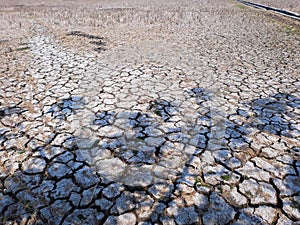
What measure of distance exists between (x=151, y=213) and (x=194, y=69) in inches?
160

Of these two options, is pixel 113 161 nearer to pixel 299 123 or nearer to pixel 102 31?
pixel 299 123

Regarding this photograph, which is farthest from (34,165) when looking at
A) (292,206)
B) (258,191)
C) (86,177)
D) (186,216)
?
(292,206)

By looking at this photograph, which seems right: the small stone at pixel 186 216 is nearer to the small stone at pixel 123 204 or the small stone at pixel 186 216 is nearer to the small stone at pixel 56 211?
the small stone at pixel 123 204

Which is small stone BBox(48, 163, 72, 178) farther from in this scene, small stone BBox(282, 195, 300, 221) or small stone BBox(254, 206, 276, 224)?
small stone BBox(282, 195, 300, 221)

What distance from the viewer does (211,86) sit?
4.77m

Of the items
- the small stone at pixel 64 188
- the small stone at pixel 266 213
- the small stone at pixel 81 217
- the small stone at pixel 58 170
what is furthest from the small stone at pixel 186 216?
the small stone at pixel 58 170

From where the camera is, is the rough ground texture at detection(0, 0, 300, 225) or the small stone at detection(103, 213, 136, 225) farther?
the rough ground texture at detection(0, 0, 300, 225)

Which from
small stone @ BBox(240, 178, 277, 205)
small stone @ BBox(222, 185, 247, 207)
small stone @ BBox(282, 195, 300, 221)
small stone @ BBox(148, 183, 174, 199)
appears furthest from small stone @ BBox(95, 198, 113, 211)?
small stone @ BBox(282, 195, 300, 221)

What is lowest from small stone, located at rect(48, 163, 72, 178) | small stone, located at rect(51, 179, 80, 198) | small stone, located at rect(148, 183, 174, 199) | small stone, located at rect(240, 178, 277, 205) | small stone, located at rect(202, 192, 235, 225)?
small stone, located at rect(48, 163, 72, 178)

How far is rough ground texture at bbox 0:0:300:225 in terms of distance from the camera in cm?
230

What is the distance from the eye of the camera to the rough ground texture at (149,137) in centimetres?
230

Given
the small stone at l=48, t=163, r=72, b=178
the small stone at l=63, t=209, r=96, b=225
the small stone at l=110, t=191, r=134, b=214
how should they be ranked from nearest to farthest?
the small stone at l=63, t=209, r=96, b=225
the small stone at l=110, t=191, r=134, b=214
the small stone at l=48, t=163, r=72, b=178

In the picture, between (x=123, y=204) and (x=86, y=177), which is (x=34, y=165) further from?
(x=123, y=204)

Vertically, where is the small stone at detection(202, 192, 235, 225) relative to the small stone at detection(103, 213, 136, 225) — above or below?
above
